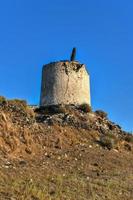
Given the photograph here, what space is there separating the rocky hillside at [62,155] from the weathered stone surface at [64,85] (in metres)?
1.31

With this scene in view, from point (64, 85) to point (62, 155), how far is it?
11.9 m

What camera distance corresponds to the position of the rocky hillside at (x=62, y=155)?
789 inches

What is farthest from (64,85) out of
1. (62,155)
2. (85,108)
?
(62,155)

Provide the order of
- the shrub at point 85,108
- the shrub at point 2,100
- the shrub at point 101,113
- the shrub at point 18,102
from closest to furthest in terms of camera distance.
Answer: the shrub at point 2,100 < the shrub at point 18,102 < the shrub at point 85,108 < the shrub at point 101,113

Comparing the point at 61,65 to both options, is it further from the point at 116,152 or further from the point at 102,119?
the point at 116,152

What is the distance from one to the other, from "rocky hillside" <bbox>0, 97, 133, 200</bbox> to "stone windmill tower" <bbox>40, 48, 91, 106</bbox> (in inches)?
50.7

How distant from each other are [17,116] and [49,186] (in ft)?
31.1

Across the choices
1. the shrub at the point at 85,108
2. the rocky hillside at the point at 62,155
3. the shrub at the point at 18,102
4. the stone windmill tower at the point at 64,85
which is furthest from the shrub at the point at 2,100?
the shrub at the point at 85,108

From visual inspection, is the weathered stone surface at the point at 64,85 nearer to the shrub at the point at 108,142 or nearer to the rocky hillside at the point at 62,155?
the rocky hillside at the point at 62,155

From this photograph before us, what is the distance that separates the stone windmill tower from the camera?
38.0 metres

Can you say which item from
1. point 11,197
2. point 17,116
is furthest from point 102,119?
point 11,197

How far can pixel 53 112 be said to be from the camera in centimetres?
3556

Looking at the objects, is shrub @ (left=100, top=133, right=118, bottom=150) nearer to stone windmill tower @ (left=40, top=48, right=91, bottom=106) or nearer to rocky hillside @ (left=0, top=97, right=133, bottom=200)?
rocky hillside @ (left=0, top=97, right=133, bottom=200)

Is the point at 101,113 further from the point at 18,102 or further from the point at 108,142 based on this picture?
the point at 18,102
